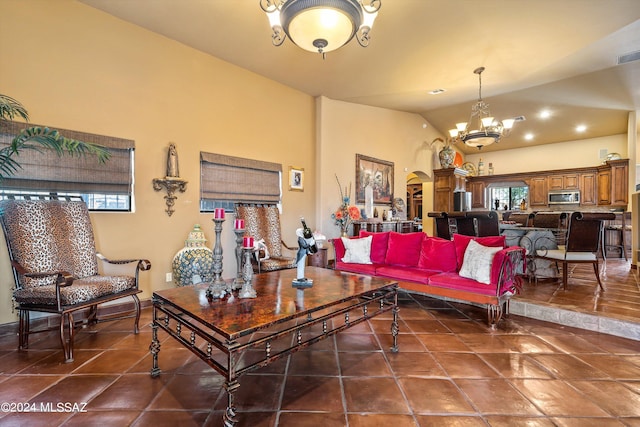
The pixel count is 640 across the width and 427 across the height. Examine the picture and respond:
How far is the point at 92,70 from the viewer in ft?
10.2

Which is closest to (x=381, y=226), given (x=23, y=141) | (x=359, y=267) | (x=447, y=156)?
(x=359, y=267)

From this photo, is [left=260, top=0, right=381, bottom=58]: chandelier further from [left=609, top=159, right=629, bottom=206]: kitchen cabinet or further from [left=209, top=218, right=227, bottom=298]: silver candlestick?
[left=609, top=159, right=629, bottom=206]: kitchen cabinet

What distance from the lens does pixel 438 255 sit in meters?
3.56

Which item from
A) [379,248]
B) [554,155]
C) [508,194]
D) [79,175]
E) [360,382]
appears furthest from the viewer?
[508,194]

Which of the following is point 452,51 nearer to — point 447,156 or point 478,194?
point 447,156

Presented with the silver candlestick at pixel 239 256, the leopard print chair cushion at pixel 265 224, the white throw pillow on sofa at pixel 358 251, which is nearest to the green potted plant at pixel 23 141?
the silver candlestick at pixel 239 256

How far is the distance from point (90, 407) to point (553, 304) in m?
4.13

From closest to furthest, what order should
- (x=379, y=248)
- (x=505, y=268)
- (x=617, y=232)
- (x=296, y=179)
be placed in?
(x=505, y=268), (x=379, y=248), (x=296, y=179), (x=617, y=232)

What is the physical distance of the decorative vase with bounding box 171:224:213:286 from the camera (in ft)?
11.3

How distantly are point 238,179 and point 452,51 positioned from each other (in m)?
3.52

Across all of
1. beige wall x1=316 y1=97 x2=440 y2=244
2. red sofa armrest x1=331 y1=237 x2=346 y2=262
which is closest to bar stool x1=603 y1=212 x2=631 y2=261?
beige wall x1=316 y1=97 x2=440 y2=244

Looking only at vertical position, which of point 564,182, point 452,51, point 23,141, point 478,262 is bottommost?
point 478,262

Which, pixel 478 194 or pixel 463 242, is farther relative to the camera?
pixel 478 194

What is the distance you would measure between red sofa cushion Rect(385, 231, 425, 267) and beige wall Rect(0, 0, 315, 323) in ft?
7.62
